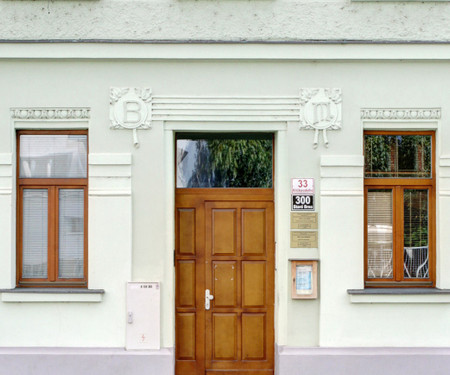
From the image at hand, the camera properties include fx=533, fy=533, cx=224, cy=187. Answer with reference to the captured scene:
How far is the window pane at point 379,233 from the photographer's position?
6.56m

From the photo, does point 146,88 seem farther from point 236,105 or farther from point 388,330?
point 388,330

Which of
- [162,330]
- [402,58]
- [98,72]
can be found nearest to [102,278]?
[162,330]

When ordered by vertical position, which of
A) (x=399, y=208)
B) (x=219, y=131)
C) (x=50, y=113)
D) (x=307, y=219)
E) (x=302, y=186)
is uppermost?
(x=50, y=113)

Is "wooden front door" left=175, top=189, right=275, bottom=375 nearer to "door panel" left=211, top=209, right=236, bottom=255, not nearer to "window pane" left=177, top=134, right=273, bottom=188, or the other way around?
"door panel" left=211, top=209, right=236, bottom=255

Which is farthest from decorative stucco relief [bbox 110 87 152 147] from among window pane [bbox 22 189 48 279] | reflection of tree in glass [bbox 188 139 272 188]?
window pane [bbox 22 189 48 279]

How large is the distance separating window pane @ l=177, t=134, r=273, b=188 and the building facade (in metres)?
0.30

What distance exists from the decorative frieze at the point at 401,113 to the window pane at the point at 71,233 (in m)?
3.61

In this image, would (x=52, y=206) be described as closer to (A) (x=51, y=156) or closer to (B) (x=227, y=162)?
(A) (x=51, y=156)

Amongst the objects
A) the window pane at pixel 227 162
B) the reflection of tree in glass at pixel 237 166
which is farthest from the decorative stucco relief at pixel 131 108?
the reflection of tree in glass at pixel 237 166

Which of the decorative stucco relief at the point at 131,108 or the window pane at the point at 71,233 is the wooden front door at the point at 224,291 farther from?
the window pane at the point at 71,233

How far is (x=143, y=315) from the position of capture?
630 cm

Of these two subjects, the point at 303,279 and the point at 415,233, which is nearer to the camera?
the point at 303,279

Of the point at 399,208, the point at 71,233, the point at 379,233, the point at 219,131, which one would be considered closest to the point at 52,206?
the point at 71,233

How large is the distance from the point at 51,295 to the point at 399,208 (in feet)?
14.2
